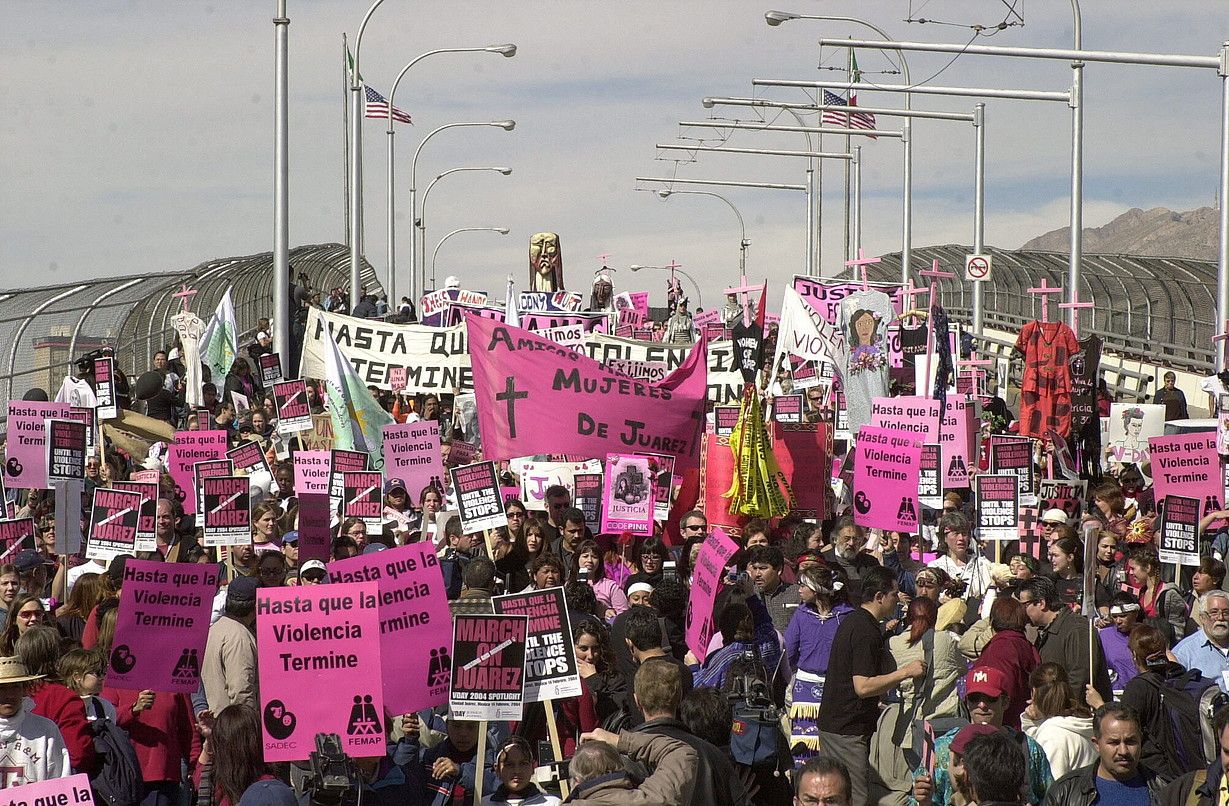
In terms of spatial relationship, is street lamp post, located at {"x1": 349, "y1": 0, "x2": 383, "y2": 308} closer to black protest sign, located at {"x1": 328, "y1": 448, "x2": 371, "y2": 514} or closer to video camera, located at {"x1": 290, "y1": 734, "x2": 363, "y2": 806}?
black protest sign, located at {"x1": 328, "y1": 448, "x2": 371, "y2": 514}

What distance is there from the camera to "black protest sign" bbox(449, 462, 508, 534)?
41.5ft

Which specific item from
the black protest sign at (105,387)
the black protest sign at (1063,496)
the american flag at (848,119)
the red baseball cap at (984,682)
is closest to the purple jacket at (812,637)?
the red baseball cap at (984,682)

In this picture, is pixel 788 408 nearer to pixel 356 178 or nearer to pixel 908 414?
pixel 908 414

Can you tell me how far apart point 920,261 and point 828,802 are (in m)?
45.0

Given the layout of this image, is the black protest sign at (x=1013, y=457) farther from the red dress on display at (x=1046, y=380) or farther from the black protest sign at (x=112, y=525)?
the black protest sign at (x=112, y=525)

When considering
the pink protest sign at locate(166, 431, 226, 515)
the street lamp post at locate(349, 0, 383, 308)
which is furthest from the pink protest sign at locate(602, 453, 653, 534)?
the street lamp post at locate(349, 0, 383, 308)

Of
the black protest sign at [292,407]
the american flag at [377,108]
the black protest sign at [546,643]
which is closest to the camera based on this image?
the black protest sign at [546,643]

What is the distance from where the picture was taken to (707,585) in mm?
9742

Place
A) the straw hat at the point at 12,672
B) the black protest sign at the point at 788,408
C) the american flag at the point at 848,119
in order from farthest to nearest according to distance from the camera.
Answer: the american flag at the point at 848,119, the black protest sign at the point at 788,408, the straw hat at the point at 12,672

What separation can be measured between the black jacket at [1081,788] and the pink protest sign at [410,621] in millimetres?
2849

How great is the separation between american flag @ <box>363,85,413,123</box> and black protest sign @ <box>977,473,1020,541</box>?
31.7m

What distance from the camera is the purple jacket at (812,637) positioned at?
9.68 m

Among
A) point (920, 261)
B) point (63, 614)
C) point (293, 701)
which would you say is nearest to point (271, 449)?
point (63, 614)

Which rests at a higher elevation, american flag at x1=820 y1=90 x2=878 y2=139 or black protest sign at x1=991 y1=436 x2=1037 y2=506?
american flag at x1=820 y1=90 x2=878 y2=139
